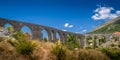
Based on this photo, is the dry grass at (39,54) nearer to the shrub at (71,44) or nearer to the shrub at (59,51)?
the shrub at (59,51)

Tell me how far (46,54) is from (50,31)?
108 ft

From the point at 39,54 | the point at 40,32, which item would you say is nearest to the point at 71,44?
the point at 39,54

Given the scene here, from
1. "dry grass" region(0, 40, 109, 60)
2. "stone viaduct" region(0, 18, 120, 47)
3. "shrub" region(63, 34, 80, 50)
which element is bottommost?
"dry grass" region(0, 40, 109, 60)

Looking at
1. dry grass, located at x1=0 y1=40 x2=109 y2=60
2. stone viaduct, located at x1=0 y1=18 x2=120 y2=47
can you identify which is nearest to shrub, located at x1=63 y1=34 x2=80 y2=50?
dry grass, located at x1=0 y1=40 x2=109 y2=60

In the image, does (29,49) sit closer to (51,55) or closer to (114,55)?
(51,55)

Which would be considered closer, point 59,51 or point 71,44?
point 59,51

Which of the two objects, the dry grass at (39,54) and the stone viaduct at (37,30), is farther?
the stone viaduct at (37,30)

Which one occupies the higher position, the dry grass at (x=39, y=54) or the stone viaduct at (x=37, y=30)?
the stone viaduct at (x=37, y=30)

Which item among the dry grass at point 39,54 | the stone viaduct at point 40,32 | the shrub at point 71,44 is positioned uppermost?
the stone viaduct at point 40,32

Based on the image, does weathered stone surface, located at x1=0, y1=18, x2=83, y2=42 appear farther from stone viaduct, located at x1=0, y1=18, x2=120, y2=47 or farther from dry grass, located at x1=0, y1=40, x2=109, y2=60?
dry grass, located at x1=0, y1=40, x2=109, y2=60

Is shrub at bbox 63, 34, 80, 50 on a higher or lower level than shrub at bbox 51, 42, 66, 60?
higher

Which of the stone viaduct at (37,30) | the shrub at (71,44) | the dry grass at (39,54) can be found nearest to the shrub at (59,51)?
the dry grass at (39,54)

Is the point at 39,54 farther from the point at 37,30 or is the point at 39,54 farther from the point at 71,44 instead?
the point at 37,30

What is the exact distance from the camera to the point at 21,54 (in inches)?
444
